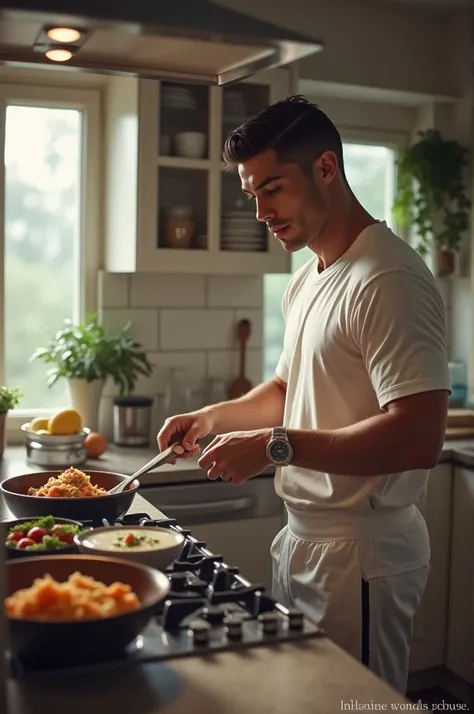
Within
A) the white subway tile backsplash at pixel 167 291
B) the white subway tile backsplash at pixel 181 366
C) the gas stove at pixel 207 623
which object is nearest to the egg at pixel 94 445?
the white subway tile backsplash at pixel 181 366

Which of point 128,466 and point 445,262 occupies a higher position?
point 445,262

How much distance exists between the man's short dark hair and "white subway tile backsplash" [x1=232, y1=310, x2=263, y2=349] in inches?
59.6

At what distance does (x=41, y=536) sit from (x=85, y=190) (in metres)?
1.97

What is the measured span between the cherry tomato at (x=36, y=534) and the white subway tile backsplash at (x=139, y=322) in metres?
Answer: 1.72

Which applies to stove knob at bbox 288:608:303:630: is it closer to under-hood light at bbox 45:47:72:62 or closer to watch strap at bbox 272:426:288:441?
watch strap at bbox 272:426:288:441

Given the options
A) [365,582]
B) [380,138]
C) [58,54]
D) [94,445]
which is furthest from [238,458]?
[380,138]

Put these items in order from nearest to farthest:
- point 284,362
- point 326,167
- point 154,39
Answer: point 154,39, point 326,167, point 284,362

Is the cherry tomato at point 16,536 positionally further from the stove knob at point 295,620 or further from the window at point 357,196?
the window at point 357,196

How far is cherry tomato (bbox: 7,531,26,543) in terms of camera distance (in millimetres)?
1622

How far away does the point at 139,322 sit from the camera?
3.33m

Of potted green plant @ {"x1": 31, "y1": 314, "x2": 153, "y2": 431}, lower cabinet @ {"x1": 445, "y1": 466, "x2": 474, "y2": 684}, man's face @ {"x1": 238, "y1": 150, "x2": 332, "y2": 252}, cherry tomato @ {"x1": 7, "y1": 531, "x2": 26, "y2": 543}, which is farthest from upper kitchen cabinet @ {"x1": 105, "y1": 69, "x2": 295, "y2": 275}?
cherry tomato @ {"x1": 7, "y1": 531, "x2": 26, "y2": 543}

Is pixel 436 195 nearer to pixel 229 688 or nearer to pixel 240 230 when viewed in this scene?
pixel 240 230

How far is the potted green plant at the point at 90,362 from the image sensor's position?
3115mm

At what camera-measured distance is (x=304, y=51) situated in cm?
138
